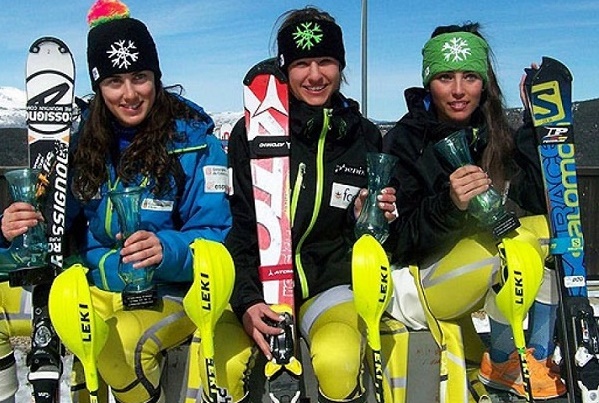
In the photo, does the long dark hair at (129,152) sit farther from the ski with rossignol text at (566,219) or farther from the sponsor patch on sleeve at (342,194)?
the ski with rossignol text at (566,219)

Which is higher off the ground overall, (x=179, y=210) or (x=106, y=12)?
(x=106, y=12)

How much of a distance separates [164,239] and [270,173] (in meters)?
0.49

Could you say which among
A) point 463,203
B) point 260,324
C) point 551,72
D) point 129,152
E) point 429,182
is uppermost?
point 551,72

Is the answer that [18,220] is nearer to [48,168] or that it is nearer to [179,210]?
[48,168]

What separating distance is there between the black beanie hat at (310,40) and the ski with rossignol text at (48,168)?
2.97ft

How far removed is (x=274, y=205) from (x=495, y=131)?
3.18ft

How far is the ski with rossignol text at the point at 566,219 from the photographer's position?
2.62 metres

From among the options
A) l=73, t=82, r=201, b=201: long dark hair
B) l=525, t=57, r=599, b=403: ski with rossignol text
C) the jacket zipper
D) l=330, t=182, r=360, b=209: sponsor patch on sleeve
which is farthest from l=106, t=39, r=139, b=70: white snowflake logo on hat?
l=525, t=57, r=599, b=403: ski with rossignol text

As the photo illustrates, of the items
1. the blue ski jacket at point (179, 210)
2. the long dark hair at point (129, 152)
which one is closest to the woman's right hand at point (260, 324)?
the blue ski jacket at point (179, 210)

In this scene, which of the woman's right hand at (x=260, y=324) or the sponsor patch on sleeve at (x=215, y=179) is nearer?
the woman's right hand at (x=260, y=324)

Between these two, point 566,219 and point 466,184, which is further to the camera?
point 566,219

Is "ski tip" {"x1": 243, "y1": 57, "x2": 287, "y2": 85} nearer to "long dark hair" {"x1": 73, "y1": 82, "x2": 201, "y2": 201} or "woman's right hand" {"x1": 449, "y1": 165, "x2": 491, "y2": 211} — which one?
"long dark hair" {"x1": 73, "y1": 82, "x2": 201, "y2": 201}

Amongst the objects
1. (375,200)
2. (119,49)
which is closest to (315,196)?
(375,200)

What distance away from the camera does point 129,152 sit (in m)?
2.67
